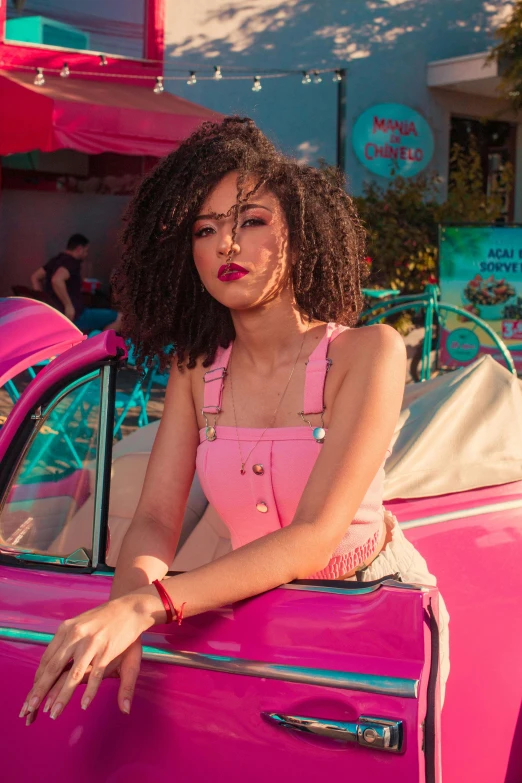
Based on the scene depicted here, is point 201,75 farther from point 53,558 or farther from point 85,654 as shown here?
point 85,654

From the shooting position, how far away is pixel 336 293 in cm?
205

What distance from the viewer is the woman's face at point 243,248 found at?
6.21 ft

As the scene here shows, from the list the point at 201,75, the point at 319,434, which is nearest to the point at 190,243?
the point at 319,434

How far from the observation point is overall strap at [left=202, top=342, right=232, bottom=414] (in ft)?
6.44

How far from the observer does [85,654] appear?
1360 mm

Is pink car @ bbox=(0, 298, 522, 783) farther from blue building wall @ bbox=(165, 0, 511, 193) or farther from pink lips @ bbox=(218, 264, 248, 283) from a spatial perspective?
blue building wall @ bbox=(165, 0, 511, 193)

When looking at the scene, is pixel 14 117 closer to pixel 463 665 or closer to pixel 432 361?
pixel 432 361

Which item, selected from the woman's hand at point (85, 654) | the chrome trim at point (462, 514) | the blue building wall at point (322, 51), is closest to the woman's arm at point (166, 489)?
the woman's hand at point (85, 654)

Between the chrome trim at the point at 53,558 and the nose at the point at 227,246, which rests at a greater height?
the nose at the point at 227,246

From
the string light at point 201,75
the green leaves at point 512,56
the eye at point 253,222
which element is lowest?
the eye at point 253,222

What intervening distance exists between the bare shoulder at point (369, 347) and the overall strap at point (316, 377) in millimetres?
21

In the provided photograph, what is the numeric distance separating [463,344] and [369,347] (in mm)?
5890

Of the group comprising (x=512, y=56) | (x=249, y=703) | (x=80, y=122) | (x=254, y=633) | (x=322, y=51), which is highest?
(x=322, y=51)

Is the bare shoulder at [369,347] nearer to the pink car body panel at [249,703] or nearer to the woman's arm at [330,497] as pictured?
the woman's arm at [330,497]
